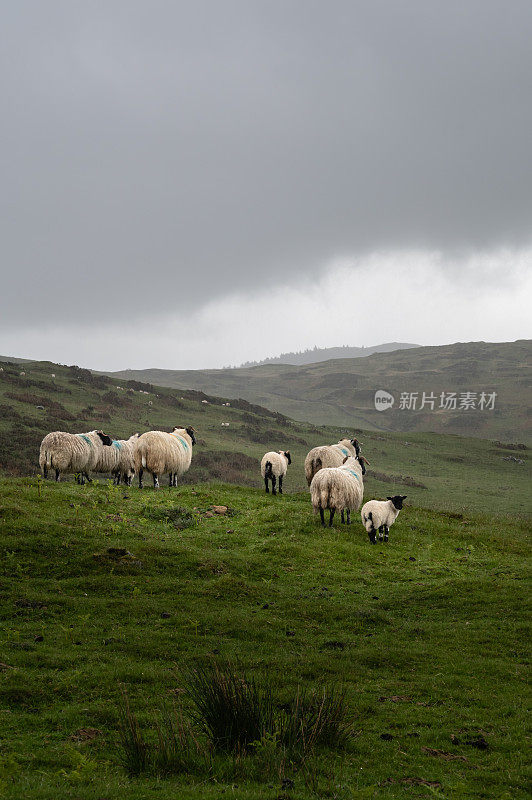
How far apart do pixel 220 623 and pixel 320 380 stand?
471 ft

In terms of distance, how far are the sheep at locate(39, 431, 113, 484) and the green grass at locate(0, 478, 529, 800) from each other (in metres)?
3.04

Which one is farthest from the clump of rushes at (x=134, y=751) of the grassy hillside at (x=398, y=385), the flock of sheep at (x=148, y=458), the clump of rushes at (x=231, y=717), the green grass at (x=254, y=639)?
the grassy hillside at (x=398, y=385)

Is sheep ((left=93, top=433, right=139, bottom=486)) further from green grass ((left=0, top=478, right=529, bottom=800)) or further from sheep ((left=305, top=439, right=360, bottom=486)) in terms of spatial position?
sheep ((left=305, top=439, right=360, bottom=486))

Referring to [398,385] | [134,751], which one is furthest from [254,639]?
[398,385]

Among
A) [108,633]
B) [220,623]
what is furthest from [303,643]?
[108,633]

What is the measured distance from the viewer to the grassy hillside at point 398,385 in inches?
4400

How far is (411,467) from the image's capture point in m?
59.5

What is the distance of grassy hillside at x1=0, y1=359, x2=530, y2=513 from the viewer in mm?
42188

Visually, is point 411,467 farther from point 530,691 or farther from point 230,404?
point 530,691

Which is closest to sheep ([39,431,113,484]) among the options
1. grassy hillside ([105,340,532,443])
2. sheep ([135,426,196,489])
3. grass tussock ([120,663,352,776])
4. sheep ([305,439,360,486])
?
sheep ([135,426,196,489])

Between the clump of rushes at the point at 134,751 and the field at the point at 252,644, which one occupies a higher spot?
the clump of rushes at the point at 134,751

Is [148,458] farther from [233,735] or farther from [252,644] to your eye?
[233,735]

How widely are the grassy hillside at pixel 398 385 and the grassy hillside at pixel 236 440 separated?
3398 cm

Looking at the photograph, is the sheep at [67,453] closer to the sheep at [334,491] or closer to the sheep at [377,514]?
the sheep at [334,491]
